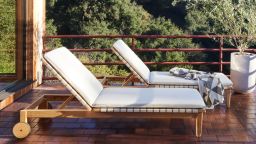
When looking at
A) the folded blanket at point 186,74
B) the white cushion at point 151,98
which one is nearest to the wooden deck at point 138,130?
the white cushion at point 151,98

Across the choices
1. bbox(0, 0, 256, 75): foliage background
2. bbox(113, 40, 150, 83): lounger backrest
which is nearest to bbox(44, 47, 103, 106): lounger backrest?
bbox(113, 40, 150, 83): lounger backrest

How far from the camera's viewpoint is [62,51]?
477cm

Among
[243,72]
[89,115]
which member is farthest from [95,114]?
[243,72]

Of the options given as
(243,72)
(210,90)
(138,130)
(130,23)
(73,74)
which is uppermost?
(130,23)

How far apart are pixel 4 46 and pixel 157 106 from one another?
120 inches

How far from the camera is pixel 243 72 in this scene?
252 inches

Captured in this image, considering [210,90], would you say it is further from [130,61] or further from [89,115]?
[89,115]

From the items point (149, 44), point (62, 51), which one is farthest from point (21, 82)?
point (149, 44)

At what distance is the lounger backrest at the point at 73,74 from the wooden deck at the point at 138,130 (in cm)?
37

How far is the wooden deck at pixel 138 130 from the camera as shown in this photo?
13.7ft

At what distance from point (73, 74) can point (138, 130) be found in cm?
88

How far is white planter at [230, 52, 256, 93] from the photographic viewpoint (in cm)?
637

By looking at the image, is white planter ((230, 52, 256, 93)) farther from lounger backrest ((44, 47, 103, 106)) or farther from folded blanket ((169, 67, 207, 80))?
lounger backrest ((44, 47, 103, 106))

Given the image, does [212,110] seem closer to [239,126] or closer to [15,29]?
[239,126]
